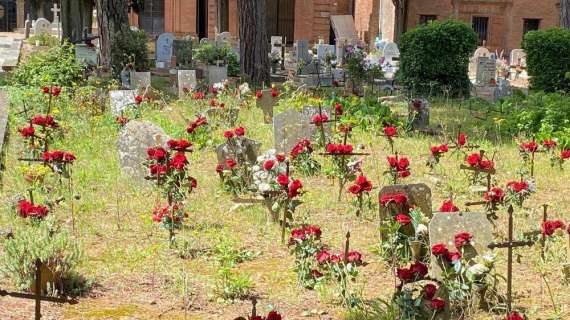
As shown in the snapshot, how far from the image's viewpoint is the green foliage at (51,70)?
51.7 ft

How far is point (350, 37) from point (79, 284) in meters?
29.4

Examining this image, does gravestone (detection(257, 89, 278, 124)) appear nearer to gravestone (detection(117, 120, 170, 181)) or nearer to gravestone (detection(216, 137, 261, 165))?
gravestone (detection(216, 137, 261, 165))

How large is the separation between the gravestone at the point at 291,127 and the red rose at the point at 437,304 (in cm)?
545

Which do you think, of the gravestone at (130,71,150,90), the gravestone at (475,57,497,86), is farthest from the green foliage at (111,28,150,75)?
the gravestone at (475,57,497,86)

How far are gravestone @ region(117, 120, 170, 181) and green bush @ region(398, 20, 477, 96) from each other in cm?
985

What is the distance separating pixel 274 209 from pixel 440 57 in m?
11.3

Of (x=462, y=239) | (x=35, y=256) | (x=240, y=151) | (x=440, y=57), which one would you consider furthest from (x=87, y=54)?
(x=462, y=239)

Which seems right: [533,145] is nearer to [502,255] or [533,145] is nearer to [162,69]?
[502,255]

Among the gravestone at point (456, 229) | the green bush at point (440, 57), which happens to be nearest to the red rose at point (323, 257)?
the gravestone at point (456, 229)

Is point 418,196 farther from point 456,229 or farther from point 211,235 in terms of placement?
point 211,235

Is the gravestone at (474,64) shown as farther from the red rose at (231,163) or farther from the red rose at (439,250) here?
the red rose at (439,250)

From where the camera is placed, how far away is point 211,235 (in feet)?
23.9

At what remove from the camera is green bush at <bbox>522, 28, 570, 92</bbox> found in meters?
17.9

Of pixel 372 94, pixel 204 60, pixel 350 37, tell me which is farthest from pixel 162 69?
pixel 350 37
